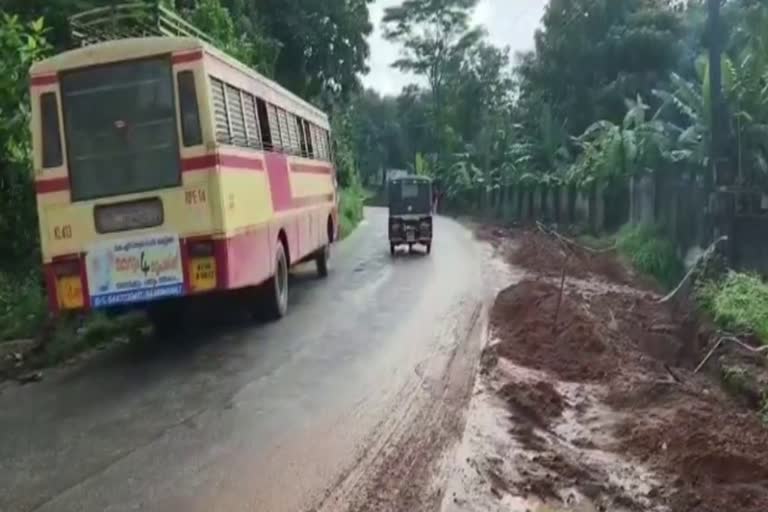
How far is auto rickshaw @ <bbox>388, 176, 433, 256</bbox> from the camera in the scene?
857 inches

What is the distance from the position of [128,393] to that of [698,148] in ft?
41.2

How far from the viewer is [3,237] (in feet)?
40.2

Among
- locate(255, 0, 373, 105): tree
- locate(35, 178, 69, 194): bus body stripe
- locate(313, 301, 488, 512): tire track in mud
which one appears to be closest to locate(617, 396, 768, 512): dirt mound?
locate(313, 301, 488, 512): tire track in mud

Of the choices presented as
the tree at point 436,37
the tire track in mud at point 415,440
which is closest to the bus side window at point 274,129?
the tire track in mud at point 415,440

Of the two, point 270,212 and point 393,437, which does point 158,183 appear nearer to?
point 270,212

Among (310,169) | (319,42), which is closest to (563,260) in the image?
(310,169)

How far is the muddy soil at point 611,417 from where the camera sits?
534cm

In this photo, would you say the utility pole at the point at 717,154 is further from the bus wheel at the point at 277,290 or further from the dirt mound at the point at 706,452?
the bus wheel at the point at 277,290

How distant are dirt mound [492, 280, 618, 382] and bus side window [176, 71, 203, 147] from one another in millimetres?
3867

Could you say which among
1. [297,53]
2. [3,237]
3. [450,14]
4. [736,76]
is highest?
[450,14]

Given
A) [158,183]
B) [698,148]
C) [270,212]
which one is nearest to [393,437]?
[158,183]

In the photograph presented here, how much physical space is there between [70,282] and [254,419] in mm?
3183

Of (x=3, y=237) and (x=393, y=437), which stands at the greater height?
(x=3, y=237)

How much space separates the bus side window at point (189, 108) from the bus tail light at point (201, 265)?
1074 millimetres
